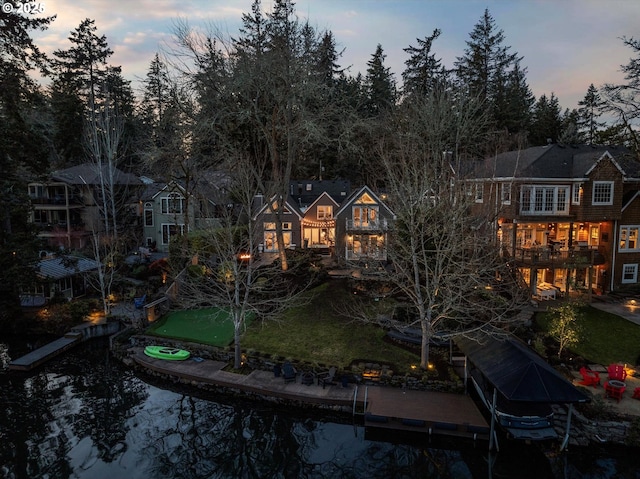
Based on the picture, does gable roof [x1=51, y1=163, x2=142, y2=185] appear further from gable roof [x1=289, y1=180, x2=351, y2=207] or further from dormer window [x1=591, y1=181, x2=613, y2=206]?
dormer window [x1=591, y1=181, x2=613, y2=206]

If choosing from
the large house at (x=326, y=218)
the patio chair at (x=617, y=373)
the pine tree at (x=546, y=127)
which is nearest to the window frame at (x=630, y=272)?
the patio chair at (x=617, y=373)

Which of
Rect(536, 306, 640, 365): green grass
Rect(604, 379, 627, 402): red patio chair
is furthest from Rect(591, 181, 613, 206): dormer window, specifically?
Rect(604, 379, 627, 402): red patio chair

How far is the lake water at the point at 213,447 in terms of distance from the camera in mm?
14320

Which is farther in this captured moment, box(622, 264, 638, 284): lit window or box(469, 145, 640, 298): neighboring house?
box(622, 264, 638, 284): lit window

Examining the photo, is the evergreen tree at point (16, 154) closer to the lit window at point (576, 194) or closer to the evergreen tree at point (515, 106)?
the lit window at point (576, 194)

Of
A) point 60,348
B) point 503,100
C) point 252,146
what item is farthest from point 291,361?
point 503,100

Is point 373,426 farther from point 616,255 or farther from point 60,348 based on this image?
point 616,255

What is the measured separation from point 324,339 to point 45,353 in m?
16.5

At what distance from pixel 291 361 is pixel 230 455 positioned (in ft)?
18.7

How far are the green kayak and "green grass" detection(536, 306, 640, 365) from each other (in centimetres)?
1989

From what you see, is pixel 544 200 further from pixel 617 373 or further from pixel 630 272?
pixel 617 373

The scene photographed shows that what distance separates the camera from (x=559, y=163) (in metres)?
27.8

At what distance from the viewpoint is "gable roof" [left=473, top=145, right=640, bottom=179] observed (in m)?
26.6

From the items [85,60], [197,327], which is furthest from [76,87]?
[197,327]
